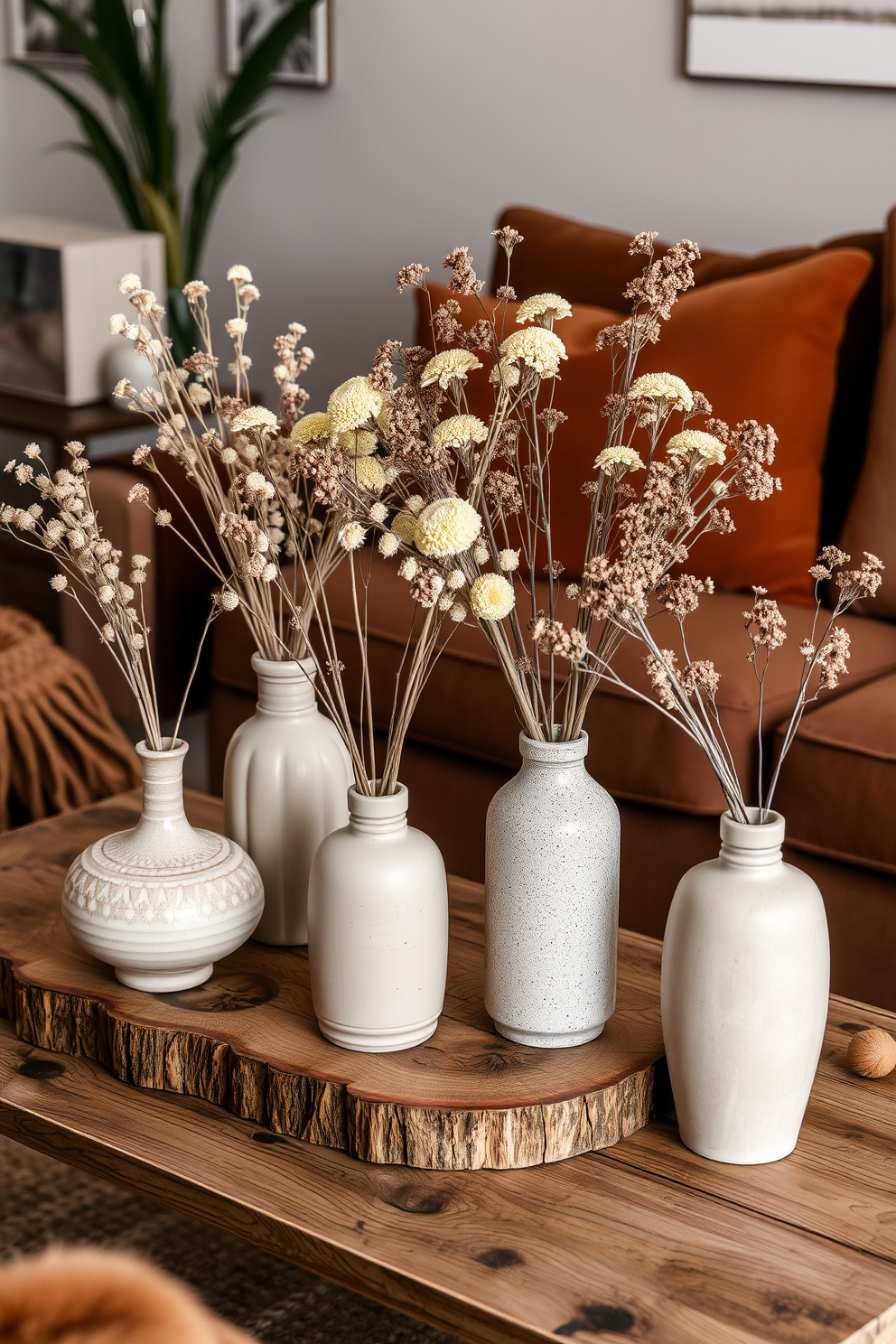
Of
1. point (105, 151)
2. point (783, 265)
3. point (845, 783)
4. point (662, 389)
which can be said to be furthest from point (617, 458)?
point (105, 151)

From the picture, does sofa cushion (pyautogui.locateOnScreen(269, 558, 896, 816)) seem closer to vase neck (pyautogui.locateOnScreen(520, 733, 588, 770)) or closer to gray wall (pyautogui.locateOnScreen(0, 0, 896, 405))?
vase neck (pyautogui.locateOnScreen(520, 733, 588, 770))

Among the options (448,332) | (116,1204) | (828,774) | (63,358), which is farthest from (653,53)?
(116,1204)

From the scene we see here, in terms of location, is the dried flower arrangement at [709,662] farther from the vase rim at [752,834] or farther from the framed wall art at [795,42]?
the framed wall art at [795,42]

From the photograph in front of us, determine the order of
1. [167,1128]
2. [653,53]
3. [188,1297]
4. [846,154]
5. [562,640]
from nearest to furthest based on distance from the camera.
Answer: [188,1297] → [562,640] → [167,1128] → [846,154] → [653,53]

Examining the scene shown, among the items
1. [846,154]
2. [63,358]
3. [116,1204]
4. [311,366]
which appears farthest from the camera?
[311,366]

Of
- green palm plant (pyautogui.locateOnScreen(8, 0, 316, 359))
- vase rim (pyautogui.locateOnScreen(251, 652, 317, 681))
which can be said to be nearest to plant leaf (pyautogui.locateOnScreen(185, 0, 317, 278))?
green palm plant (pyautogui.locateOnScreen(8, 0, 316, 359))

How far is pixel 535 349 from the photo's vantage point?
0.93 m

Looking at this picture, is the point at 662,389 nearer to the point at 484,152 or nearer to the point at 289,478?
the point at 289,478

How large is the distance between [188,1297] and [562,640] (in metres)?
0.49

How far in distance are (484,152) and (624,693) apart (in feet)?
4.92

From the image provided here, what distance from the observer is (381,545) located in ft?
3.02

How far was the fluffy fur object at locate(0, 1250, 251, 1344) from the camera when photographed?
45 centimetres

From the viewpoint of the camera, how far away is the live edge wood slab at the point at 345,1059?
990mm

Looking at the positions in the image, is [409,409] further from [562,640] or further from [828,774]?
[828,774]
